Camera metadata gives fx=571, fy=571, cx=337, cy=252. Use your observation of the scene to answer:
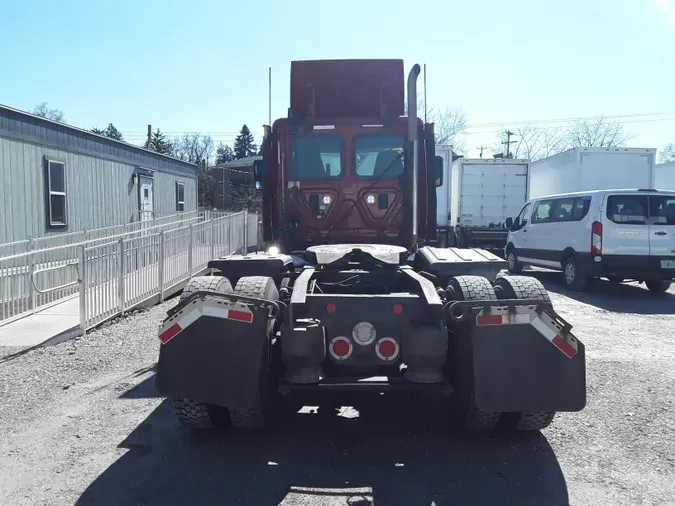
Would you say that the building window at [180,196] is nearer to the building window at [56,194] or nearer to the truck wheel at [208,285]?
the building window at [56,194]

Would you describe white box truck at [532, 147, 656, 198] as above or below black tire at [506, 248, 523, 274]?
above

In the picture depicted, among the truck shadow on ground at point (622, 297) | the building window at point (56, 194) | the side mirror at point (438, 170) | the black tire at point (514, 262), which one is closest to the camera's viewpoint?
the side mirror at point (438, 170)

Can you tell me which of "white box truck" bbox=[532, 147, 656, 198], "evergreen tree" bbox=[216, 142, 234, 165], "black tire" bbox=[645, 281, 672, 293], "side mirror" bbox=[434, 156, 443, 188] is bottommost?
"black tire" bbox=[645, 281, 672, 293]

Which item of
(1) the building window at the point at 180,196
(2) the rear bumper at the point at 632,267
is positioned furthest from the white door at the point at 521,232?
(1) the building window at the point at 180,196

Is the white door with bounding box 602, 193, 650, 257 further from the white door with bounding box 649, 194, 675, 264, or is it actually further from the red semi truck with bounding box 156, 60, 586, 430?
the red semi truck with bounding box 156, 60, 586, 430

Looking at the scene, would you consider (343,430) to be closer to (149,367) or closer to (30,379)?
(149,367)

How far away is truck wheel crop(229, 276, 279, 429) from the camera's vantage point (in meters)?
3.74

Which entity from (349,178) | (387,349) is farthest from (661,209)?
(387,349)

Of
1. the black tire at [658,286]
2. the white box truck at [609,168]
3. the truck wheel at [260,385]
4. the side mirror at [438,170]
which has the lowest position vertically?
the black tire at [658,286]

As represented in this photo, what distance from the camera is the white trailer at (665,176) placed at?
889 inches

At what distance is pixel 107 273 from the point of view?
823 cm

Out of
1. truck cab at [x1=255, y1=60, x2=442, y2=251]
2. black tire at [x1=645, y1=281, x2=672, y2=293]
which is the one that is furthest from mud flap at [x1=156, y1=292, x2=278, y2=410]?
black tire at [x1=645, y1=281, x2=672, y2=293]

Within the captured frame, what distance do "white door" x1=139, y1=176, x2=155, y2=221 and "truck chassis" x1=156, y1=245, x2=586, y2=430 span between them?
14.6 meters

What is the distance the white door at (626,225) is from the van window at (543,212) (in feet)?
7.22
